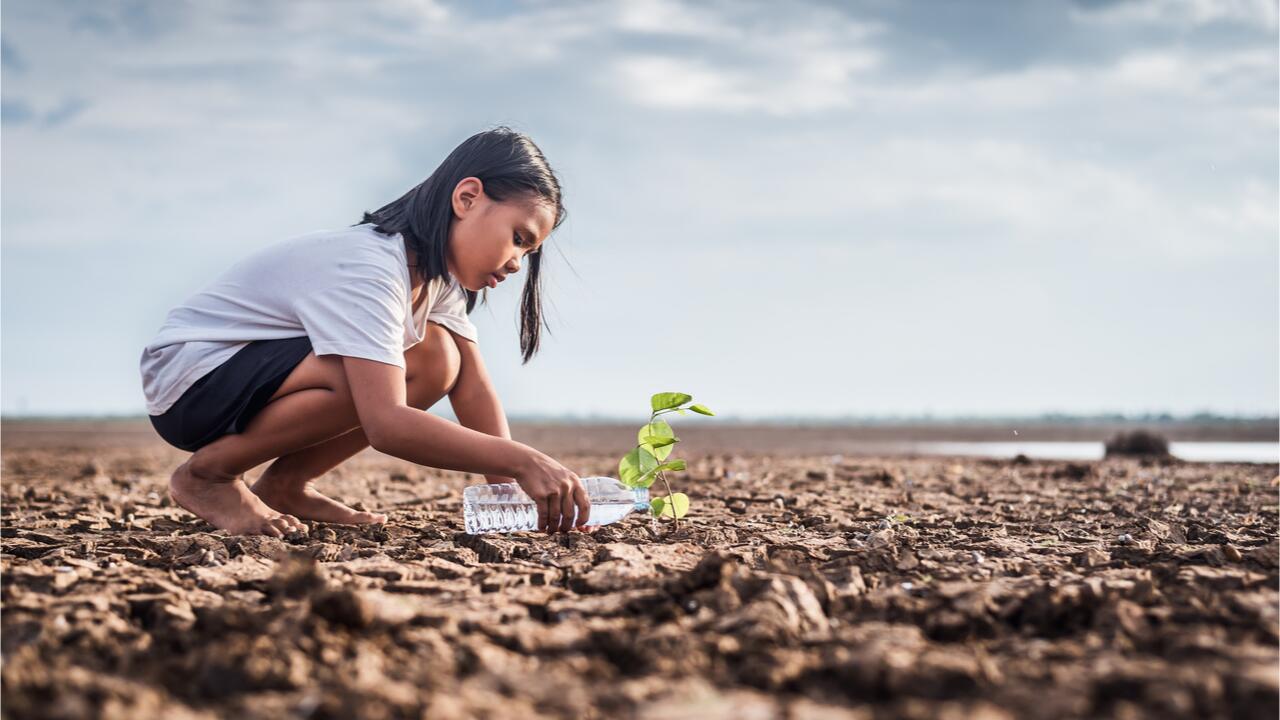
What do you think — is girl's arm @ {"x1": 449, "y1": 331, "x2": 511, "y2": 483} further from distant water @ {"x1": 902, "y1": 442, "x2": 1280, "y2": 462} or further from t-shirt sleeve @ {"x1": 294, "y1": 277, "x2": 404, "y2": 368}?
distant water @ {"x1": 902, "y1": 442, "x2": 1280, "y2": 462}

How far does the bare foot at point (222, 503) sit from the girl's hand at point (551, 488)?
2.97 feet

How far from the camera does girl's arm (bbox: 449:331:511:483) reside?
3697 mm

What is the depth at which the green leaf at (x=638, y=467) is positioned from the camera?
3.31 metres

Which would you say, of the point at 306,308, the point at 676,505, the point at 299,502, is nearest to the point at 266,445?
the point at 299,502

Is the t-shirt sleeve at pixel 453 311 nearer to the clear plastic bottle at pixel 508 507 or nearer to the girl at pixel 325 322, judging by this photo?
the girl at pixel 325 322

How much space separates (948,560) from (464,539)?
1421mm

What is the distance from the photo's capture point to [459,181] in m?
3.18

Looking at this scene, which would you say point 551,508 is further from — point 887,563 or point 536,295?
point 536,295

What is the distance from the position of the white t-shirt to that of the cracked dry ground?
587mm

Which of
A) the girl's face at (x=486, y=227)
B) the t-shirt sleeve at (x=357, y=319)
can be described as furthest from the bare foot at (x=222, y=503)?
the girl's face at (x=486, y=227)

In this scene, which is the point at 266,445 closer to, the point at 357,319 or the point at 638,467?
the point at 357,319

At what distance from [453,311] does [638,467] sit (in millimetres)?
949

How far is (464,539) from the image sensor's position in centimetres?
290

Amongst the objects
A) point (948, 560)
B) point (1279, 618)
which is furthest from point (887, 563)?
point (1279, 618)
